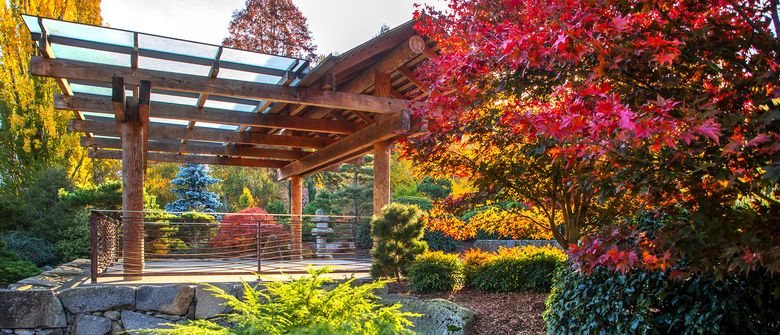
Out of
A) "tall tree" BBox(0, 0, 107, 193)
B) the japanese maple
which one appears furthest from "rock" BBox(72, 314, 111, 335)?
"tall tree" BBox(0, 0, 107, 193)

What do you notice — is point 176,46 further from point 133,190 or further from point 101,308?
point 101,308

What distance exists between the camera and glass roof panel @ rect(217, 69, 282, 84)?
22.6 ft

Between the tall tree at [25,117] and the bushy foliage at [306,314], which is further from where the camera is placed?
the tall tree at [25,117]

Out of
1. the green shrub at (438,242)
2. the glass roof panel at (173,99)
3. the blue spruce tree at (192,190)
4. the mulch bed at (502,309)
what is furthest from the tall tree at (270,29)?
the mulch bed at (502,309)

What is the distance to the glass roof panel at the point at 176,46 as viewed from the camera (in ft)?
19.9

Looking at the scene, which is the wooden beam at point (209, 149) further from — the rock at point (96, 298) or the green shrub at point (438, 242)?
the rock at point (96, 298)

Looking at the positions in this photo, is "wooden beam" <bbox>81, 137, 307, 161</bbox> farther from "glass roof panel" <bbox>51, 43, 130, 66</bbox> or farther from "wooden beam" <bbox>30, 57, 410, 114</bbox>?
"wooden beam" <bbox>30, 57, 410, 114</bbox>

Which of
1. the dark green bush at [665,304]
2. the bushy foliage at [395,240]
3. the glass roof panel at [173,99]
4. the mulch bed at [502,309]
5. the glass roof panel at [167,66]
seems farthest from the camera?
the glass roof panel at [173,99]

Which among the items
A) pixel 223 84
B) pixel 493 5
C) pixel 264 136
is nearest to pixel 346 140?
pixel 264 136

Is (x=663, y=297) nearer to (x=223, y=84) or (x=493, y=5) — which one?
(x=493, y=5)

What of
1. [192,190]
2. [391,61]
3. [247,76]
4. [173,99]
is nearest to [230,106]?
[173,99]

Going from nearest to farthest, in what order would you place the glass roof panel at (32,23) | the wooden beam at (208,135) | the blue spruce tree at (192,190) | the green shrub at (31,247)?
the glass roof panel at (32,23) < the wooden beam at (208,135) < the green shrub at (31,247) < the blue spruce tree at (192,190)

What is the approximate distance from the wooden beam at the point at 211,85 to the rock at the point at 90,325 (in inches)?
102

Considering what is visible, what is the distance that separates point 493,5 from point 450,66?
603 millimetres
